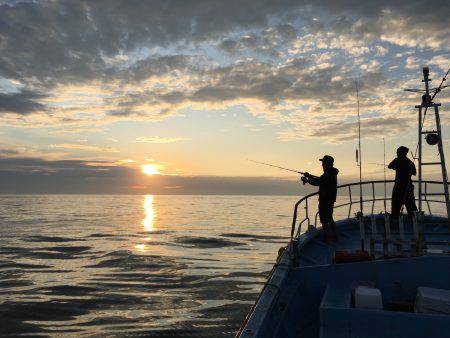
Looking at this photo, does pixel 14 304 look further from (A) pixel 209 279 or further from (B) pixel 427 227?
(B) pixel 427 227

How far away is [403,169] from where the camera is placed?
10664 mm

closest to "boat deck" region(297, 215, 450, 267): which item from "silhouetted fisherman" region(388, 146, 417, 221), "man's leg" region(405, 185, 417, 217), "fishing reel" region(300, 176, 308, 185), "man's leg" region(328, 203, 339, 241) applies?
"man's leg" region(328, 203, 339, 241)

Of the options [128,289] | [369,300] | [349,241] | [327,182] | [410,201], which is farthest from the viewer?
[128,289]

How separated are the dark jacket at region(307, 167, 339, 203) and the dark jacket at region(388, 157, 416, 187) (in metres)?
1.93

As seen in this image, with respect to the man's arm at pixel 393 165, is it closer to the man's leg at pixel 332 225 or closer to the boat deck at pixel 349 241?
the boat deck at pixel 349 241

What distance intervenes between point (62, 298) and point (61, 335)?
3254 mm

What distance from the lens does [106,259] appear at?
18.8m

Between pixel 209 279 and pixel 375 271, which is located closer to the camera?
pixel 375 271

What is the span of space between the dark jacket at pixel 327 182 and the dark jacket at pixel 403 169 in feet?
6.35

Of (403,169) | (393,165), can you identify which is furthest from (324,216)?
(403,169)

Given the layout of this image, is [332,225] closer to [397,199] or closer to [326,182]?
[326,182]

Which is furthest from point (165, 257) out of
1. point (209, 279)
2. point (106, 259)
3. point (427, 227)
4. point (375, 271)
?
point (375, 271)

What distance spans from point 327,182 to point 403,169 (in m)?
2.47

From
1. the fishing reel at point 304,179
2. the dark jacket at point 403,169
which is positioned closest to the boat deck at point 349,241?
the dark jacket at point 403,169
